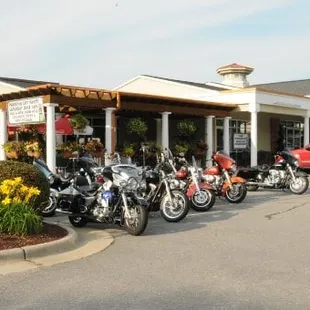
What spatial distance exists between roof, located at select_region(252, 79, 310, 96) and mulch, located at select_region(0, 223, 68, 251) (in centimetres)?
3068

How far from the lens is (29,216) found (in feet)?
25.9

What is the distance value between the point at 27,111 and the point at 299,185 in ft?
28.1

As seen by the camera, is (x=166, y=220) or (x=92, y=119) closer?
(x=166, y=220)

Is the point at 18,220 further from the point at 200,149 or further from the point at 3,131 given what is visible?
the point at 200,149

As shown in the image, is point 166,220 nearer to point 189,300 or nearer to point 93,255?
point 93,255

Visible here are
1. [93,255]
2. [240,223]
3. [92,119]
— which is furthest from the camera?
[92,119]

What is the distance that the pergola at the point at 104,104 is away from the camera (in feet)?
56.7

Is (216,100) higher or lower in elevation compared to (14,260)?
higher

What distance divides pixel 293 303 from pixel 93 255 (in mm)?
3151

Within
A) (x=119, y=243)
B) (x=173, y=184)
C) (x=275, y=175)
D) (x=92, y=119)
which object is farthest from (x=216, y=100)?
(x=119, y=243)

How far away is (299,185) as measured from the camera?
1552 cm

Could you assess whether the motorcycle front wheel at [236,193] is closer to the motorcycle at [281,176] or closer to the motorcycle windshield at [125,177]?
the motorcycle at [281,176]

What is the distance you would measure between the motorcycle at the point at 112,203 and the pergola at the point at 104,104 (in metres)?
7.47

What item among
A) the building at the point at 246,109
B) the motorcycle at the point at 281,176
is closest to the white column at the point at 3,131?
→ the building at the point at 246,109
